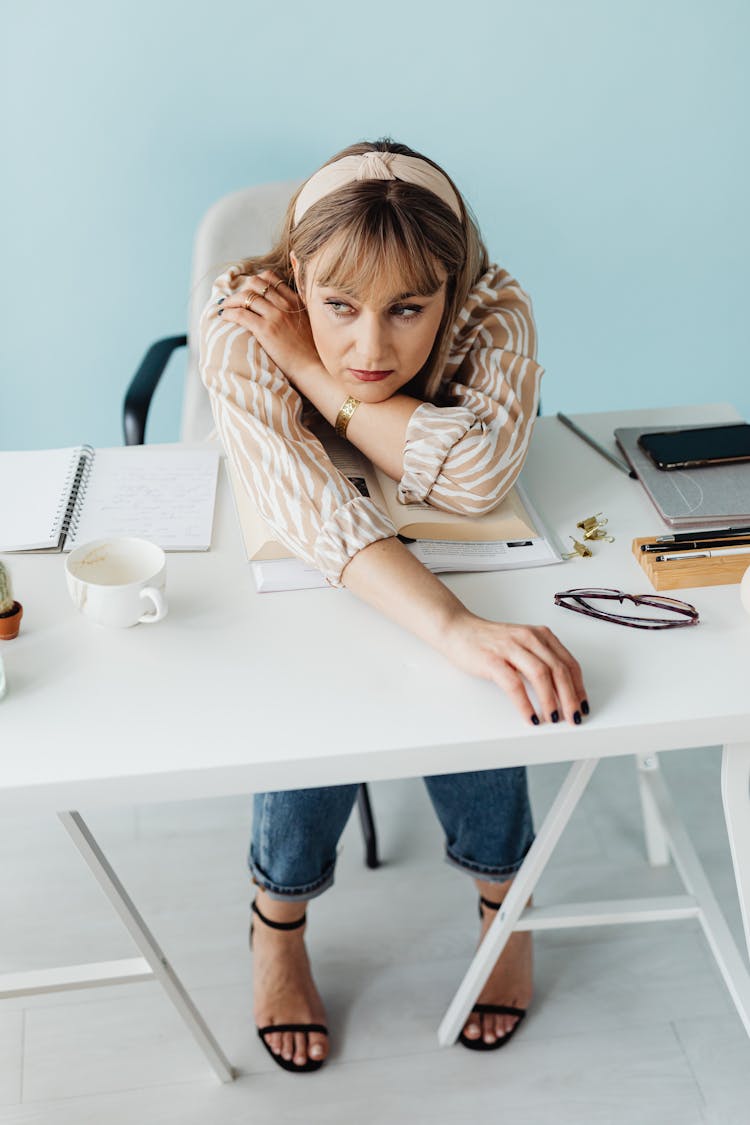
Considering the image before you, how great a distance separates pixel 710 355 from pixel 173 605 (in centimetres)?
173

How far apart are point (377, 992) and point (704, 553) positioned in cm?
79

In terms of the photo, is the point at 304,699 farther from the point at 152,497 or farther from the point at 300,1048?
the point at 300,1048

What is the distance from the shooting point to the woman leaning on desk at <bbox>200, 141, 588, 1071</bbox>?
1.09 meters

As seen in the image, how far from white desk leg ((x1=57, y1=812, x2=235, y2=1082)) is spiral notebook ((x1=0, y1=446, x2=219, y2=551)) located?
324mm

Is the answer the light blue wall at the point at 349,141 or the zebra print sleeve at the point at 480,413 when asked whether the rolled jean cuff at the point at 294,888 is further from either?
the light blue wall at the point at 349,141

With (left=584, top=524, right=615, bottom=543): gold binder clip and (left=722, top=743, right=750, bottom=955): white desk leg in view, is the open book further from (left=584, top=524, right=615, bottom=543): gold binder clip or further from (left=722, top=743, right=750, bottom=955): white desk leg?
(left=722, top=743, right=750, bottom=955): white desk leg

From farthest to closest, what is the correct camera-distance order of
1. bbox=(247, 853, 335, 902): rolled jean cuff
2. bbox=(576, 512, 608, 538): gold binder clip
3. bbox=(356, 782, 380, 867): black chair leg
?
bbox=(356, 782, 380, 867): black chair leg
bbox=(247, 853, 335, 902): rolled jean cuff
bbox=(576, 512, 608, 538): gold binder clip

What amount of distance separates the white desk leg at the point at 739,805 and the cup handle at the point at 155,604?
59cm

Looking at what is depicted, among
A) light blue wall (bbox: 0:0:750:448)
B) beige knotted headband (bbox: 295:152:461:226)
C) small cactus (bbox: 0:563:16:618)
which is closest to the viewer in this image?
small cactus (bbox: 0:563:16:618)

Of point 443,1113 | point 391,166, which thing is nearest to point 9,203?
point 391,166

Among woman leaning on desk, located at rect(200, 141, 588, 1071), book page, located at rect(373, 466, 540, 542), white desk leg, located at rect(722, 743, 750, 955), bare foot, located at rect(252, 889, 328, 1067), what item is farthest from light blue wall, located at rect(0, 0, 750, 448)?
white desk leg, located at rect(722, 743, 750, 955)

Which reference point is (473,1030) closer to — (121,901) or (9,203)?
(121,901)

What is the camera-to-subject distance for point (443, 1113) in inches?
53.5

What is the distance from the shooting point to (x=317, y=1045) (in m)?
1.40
